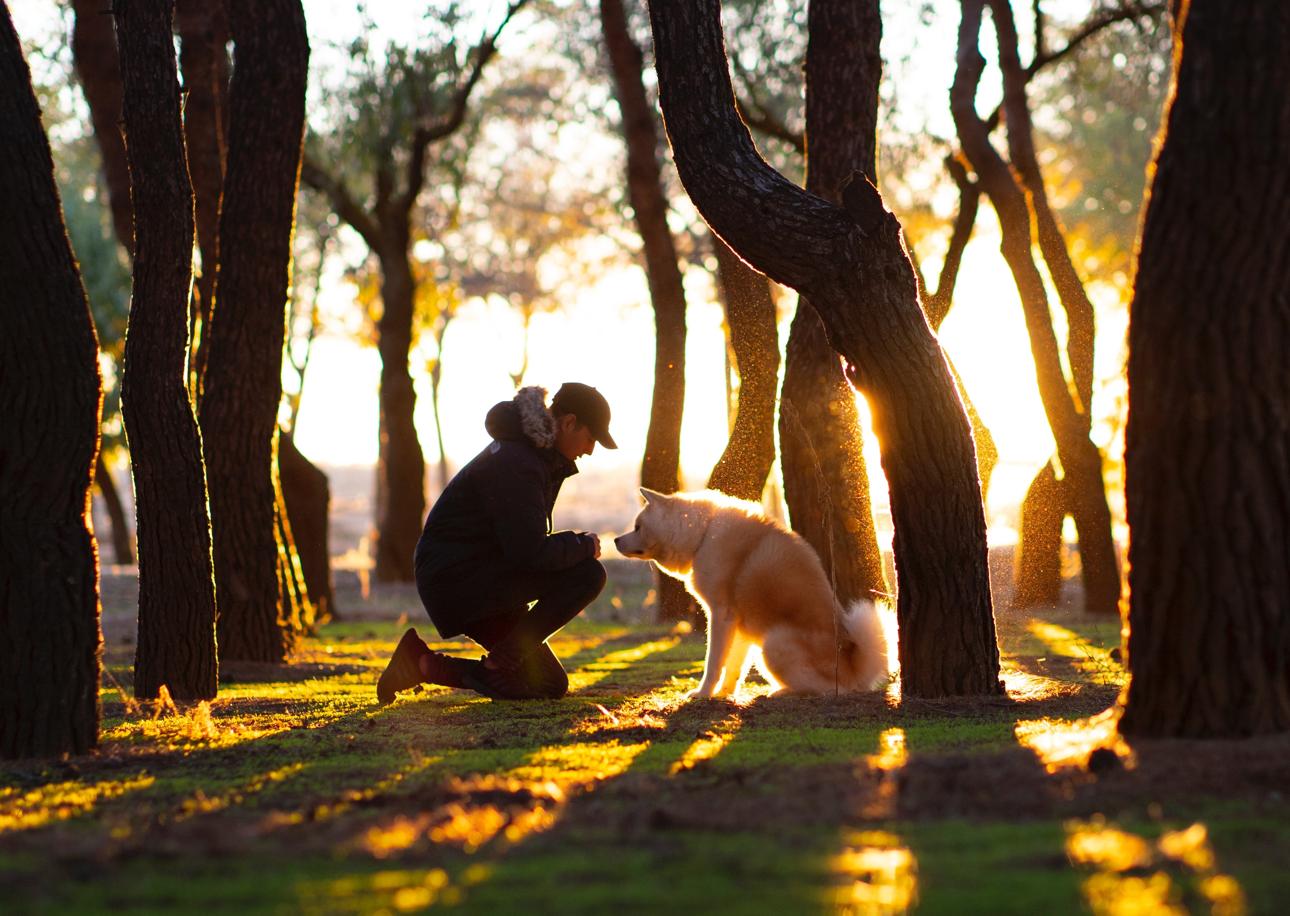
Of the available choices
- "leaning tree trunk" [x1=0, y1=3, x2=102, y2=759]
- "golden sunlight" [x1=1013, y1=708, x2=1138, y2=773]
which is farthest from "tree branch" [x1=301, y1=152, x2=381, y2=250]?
"golden sunlight" [x1=1013, y1=708, x2=1138, y2=773]

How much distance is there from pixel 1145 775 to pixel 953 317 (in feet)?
55.1

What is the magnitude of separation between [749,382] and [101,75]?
7.89 metres

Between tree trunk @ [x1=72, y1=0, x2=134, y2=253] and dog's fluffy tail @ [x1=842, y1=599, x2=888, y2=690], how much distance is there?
10.4 metres

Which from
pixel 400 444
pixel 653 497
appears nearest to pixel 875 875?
pixel 653 497

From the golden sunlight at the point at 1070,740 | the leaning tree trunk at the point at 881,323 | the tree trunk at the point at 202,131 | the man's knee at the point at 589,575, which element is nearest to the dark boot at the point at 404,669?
the man's knee at the point at 589,575

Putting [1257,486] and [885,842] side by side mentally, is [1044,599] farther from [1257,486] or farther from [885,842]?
[885,842]

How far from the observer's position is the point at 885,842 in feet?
16.3

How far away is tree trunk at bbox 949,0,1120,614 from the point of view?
59.3ft

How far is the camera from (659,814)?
5387 mm

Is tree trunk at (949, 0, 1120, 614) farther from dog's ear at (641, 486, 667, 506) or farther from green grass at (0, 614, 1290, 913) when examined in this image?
green grass at (0, 614, 1290, 913)

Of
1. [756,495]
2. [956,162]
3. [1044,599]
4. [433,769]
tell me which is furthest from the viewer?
[956,162]

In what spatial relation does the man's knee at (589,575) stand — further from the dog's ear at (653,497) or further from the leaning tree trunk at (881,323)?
the leaning tree trunk at (881,323)

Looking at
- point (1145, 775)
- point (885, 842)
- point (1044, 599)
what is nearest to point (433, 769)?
point (885, 842)

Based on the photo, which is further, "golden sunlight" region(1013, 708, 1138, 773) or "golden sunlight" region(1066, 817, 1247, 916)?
"golden sunlight" region(1013, 708, 1138, 773)
